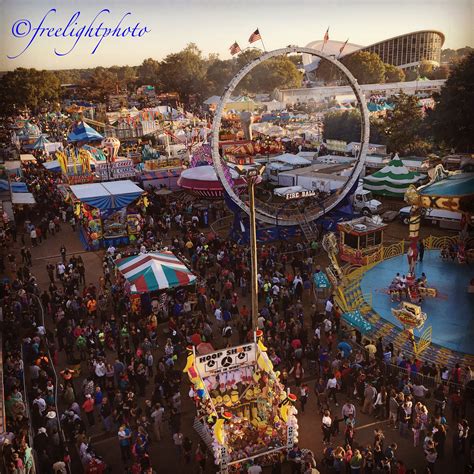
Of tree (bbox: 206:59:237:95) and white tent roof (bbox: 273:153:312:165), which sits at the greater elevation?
tree (bbox: 206:59:237:95)

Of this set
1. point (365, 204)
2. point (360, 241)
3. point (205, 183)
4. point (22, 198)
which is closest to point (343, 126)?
point (365, 204)

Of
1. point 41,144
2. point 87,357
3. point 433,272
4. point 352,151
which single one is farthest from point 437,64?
point 87,357

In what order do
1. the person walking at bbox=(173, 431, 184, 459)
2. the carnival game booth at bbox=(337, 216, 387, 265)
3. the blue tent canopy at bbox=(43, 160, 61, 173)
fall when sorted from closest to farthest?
1. the person walking at bbox=(173, 431, 184, 459)
2. the carnival game booth at bbox=(337, 216, 387, 265)
3. the blue tent canopy at bbox=(43, 160, 61, 173)

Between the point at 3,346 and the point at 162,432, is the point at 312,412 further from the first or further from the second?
the point at 3,346

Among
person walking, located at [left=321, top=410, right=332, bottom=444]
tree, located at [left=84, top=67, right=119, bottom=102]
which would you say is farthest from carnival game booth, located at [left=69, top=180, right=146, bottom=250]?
tree, located at [left=84, top=67, right=119, bottom=102]

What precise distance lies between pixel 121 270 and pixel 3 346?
4751 mm

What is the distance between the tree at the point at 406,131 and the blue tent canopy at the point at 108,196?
2141 centimetres

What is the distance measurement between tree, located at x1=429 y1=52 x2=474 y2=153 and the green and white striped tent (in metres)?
2.70

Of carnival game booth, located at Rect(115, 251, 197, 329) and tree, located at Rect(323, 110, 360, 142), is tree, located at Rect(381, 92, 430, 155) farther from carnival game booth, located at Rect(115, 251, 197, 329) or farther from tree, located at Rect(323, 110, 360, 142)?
carnival game booth, located at Rect(115, 251, 197, 329)

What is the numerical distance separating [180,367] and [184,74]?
89354 mm

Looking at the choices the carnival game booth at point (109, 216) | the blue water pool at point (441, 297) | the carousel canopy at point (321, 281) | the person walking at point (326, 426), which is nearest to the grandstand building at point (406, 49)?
the carnival game booth at point (109, 216)

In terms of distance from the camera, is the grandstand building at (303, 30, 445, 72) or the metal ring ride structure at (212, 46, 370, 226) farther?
the grandstand building at (303, 30, 445, 72)

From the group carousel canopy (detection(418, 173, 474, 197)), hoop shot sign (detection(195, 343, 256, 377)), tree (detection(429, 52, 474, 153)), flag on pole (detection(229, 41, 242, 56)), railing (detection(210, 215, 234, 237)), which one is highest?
flag on pole (detection(229, 41, 242, 56))

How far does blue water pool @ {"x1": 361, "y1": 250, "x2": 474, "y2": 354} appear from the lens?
576 inches
